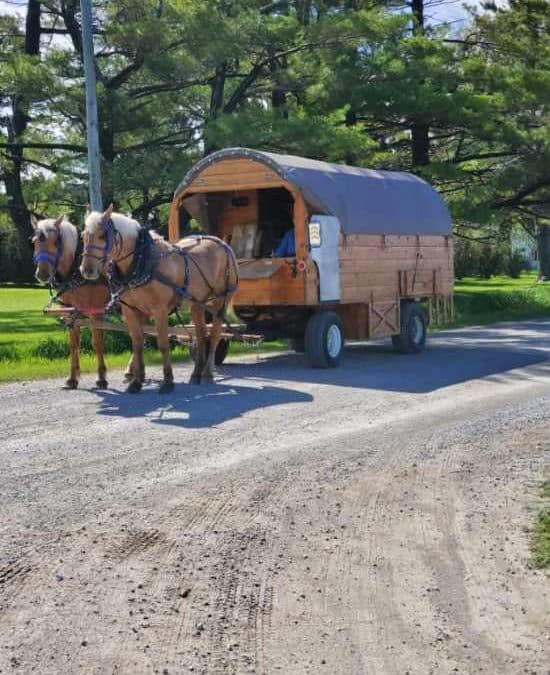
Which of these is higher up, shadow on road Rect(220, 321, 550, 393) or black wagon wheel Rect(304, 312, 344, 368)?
black wagon wheel Rect(304, 312, 344, 368)

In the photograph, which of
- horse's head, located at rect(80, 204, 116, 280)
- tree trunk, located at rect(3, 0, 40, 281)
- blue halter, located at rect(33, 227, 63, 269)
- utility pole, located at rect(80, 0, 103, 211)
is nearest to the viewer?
horse's head, located at rect(80, 204, 116, 280)

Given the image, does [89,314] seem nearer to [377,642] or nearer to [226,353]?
[226,353]

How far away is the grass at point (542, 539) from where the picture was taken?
608 centimetres

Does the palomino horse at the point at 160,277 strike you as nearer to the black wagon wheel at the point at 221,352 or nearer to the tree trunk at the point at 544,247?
the black wagon wheel at the point at 221,352

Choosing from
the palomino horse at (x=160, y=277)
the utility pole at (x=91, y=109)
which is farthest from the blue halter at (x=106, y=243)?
the utility pole at (x=91, y=109)

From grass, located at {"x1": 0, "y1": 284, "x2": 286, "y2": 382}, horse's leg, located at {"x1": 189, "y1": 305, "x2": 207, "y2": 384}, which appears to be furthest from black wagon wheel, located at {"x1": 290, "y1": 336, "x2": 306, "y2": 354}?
horse's leg, located at {"x1": 189, "y1": 305, "x2": 207, "y2": 384}

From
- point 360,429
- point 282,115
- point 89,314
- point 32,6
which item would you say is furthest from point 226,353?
point 32,6

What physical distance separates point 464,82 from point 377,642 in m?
24.8

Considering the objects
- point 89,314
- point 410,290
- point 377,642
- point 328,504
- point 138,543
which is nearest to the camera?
point 377,642

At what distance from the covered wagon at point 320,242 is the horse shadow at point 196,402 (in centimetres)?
259

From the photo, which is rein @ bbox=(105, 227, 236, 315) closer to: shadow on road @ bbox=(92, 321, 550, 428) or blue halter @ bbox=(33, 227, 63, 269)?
blue halter @ bbox=(33, 227, 63, 269)

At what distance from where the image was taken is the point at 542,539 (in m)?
6.44

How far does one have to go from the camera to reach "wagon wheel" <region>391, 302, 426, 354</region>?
1816 centimetres

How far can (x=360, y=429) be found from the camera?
10.2m
